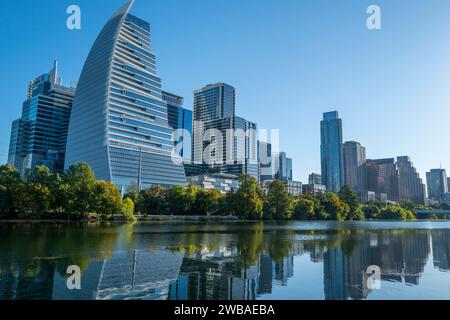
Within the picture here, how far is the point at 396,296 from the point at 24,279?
21088mm

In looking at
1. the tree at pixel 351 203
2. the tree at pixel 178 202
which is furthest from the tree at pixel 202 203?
the tree at pixel 351 203

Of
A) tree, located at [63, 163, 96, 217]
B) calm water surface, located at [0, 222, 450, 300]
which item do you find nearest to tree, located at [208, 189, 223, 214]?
tree, located at [63, 163, 96, 217]

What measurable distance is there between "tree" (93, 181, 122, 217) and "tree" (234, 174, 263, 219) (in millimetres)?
43310

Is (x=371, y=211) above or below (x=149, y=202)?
below

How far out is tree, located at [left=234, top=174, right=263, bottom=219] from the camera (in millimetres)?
123000

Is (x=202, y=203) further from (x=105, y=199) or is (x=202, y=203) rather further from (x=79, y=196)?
(x=79, y=196)

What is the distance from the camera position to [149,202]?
128 meters

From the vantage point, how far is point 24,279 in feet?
68.4

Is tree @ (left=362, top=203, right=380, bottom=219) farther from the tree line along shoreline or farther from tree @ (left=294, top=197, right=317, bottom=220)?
tree @ (left=294, top=197, right=317, bottom=220)

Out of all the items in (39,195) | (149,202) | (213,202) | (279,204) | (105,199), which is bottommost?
(105,199)

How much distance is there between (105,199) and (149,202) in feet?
117

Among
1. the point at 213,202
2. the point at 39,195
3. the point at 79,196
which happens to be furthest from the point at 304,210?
the point at 39,195

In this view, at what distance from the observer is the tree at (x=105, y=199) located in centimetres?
9181

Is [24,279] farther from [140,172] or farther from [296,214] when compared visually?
[140,172]
